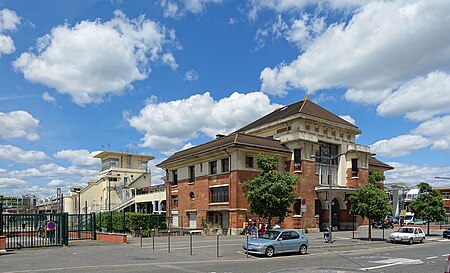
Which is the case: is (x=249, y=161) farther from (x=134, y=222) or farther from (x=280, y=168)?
(x=134, y=222)

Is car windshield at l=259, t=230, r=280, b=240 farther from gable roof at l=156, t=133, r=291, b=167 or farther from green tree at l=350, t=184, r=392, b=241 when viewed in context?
gable roof at l=156, t=133, r=291, b=167

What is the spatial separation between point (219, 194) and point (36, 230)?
20.0 meters

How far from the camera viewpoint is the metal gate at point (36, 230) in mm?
26484

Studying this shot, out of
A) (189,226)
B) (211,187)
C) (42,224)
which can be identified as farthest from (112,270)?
(189,226)

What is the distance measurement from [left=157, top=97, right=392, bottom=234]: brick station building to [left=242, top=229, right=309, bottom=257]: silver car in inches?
640

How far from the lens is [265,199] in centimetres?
3033

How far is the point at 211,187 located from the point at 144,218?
10.1m

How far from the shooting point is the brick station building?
4238 centimetres

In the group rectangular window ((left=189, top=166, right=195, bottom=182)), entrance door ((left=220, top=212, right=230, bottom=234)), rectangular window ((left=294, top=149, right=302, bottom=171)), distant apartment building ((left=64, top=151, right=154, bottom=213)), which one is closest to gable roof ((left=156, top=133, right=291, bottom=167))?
rectangular window ((left=294, top=149, right=302, bottom=171))

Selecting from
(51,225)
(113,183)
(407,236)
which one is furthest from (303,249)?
(113,183)

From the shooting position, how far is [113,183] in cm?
9262

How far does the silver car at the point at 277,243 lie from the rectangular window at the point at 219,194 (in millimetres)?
19376

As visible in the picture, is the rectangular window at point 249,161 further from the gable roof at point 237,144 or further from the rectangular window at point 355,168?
the rectangular window at point 355,168

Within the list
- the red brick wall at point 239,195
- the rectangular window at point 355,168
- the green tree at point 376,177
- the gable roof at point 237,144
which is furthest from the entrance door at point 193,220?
the green tree at point 376,177
